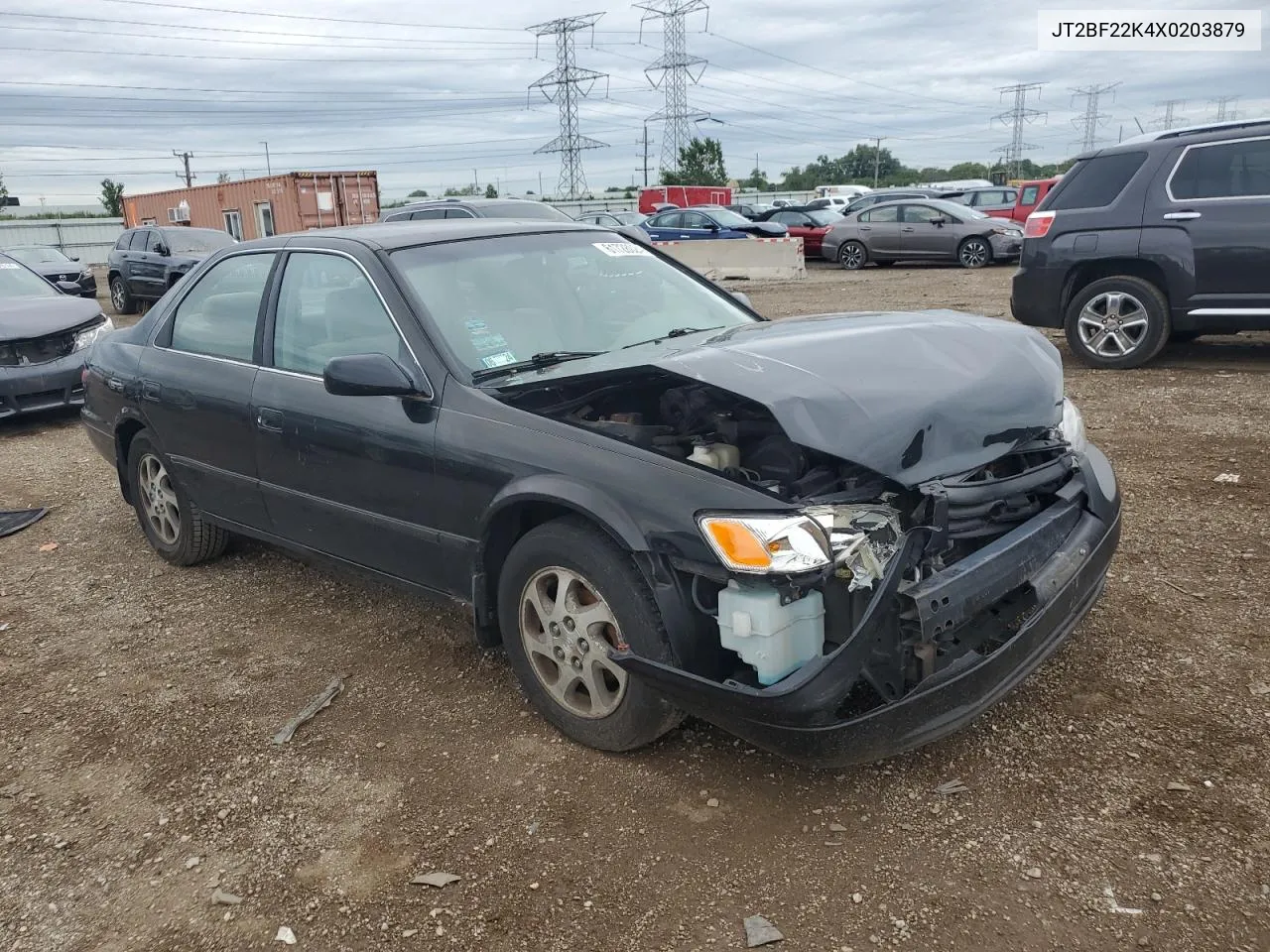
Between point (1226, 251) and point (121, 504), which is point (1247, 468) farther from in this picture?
point (121, 504)

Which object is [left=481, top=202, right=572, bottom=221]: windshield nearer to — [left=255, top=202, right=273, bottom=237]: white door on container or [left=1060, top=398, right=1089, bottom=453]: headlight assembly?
[left=1060, top=398, right=1089, bottom=453]: headlight assembly

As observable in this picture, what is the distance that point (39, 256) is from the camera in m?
18.0

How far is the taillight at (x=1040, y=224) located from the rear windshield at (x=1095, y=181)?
0.24 ft

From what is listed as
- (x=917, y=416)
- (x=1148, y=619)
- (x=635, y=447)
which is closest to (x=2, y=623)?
(x=635, y=447)

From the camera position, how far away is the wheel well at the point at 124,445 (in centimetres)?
517

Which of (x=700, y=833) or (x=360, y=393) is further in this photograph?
(x=360, y=393)

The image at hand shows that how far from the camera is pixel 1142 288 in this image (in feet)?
26.5

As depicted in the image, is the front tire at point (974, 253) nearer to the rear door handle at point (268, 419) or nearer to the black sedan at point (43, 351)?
the black sedan at point (43, 351)

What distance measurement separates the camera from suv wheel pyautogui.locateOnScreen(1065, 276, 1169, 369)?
808 centimetres

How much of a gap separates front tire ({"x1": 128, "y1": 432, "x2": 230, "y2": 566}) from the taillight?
6.96 metres

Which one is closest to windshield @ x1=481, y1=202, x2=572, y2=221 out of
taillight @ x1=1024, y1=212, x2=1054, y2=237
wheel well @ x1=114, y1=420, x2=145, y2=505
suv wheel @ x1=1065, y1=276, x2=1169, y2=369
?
taillight @ x1=1024, y1=212, x2=1054, y2=237

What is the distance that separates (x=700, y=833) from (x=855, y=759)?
1.61 ft

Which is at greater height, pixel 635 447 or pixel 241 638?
pixel 635 447

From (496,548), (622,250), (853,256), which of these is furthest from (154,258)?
(496,548)
